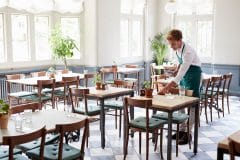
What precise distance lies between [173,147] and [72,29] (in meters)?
4.69

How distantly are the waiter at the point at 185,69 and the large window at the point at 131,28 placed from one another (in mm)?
4636

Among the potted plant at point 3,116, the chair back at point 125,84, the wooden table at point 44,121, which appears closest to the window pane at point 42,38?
the chair back at point 125,84

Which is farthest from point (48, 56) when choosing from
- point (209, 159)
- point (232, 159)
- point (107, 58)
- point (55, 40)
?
point (232, 159)

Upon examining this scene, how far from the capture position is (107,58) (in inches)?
340

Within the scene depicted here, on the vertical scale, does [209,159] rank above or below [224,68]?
below

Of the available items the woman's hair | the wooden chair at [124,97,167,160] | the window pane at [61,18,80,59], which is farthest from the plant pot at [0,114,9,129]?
the window pane at [61,18,80,59]

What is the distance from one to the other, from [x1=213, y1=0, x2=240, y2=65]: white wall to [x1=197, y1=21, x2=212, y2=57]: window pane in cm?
46

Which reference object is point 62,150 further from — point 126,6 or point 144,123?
point 126,6

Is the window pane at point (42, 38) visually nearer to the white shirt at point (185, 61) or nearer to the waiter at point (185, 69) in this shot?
the waiter at point (185, 69)

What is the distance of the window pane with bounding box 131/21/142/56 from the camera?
9.84 meters

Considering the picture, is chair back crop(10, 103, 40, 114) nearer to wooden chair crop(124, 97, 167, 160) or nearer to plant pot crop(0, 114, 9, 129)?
plant pot crop(0, 114, 9, 129)

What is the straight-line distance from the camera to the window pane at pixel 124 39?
30.8ft

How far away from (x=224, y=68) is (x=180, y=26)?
1958 mm

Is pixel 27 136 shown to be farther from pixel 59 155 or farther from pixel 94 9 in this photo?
pixel 94 9
